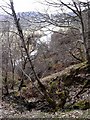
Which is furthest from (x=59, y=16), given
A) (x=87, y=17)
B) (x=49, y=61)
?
(x=49, y=61)

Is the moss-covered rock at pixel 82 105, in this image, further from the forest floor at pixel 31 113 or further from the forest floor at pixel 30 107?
the forest floor at pixel 31 113

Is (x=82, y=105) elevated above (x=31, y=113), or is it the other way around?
(x=82, y=105)

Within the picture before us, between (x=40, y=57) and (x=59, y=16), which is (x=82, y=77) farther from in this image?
(x=40, y=57)

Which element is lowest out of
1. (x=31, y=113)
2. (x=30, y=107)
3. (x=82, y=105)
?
(x=30, y=107)

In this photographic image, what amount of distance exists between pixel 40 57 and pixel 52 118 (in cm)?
1667

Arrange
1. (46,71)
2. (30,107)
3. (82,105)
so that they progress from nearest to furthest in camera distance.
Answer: (82,105) < (30,107) < (46,71)

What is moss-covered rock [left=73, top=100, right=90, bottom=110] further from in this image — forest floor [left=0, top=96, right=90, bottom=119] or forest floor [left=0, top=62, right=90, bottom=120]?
forest floor [left=0, top=96, right=90, bottom=119]

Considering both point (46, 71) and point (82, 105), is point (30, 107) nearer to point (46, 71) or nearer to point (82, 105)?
point (82, 105)

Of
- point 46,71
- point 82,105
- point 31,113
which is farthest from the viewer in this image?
point 46,71

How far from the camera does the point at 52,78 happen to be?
17.8 metres

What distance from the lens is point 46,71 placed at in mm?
24594

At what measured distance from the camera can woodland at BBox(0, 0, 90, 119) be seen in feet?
42.1

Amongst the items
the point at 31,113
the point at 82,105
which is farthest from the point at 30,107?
the point at 82,105

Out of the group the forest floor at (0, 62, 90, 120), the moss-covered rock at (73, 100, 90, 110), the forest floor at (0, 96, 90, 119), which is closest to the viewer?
the forest floor at (0, 96, 90, 119)
